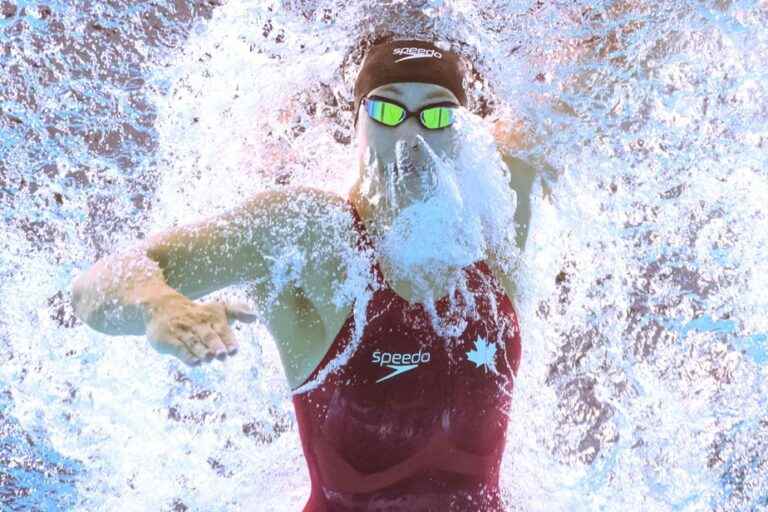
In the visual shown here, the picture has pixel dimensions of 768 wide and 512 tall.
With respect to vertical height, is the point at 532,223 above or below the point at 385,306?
above

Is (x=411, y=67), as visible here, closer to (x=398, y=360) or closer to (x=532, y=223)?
(x=532, y=223)

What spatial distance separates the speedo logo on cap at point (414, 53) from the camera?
1.98m

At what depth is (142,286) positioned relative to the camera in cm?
158

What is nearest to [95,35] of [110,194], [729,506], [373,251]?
[110,194]

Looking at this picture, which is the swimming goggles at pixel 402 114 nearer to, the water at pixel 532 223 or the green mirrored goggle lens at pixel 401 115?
the green mirrored goggle lens at pixel 401 115

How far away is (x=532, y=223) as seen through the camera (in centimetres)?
218

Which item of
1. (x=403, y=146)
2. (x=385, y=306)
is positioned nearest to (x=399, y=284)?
(x=385, y=306)

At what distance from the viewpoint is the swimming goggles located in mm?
1894

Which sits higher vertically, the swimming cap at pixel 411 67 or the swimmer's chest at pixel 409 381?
the swimming cap at pixel 411 67

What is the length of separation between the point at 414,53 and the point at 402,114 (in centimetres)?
18

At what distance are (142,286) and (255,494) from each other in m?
1.50

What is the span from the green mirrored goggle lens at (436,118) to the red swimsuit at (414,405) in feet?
0.89

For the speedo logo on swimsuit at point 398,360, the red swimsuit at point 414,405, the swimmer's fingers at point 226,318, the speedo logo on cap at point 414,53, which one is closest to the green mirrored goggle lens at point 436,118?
the speedo logo on cap at point 414,53

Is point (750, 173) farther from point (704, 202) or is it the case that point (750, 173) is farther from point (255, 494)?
point (255, 494)
